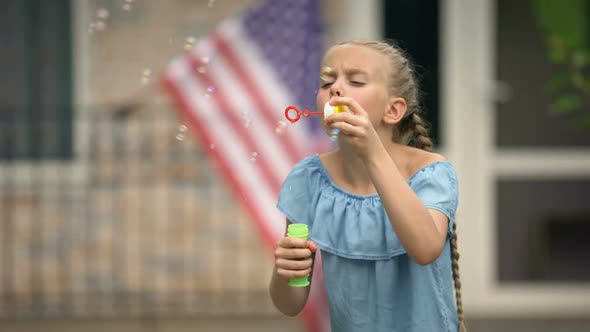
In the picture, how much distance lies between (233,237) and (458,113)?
1.59m

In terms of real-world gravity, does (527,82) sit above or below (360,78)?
above

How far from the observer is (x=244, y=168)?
4.87 m

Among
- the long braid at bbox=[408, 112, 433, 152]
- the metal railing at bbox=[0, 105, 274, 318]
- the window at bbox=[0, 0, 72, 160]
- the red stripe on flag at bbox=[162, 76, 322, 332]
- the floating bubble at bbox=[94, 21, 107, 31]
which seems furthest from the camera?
the window at bbox=[0, 0, 72, 160]

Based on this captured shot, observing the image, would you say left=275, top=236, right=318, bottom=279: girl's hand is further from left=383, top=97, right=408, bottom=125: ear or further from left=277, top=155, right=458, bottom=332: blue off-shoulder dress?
left=383, top=97, right=408, bottom=125: ear

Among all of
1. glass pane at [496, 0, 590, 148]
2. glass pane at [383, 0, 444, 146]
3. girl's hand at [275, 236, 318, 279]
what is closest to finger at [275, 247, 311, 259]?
girl's hand at [275, 236, 318, 279]

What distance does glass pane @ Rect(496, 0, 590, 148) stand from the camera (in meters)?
5.68

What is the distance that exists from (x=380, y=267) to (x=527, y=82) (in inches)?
158

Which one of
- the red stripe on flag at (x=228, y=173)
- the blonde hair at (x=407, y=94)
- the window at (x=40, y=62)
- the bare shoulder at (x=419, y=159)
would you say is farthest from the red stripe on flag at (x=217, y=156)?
the bare shoulder at (x=419, y=159)

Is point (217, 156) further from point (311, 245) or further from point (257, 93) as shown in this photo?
point (311, 245)

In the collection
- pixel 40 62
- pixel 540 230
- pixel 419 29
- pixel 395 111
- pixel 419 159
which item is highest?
pixel 419 29

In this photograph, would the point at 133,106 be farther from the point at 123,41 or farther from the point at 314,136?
the point at 314,136

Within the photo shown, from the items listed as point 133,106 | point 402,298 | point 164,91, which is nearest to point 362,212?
point 402,298

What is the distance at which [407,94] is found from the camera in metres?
1.98

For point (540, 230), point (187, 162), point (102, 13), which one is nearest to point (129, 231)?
point (187, 162)
